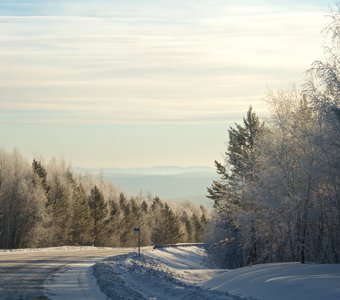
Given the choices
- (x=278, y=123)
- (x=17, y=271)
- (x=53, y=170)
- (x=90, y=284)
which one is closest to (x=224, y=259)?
(x=278, y=123)

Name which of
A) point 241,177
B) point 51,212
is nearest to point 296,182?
point 241,177

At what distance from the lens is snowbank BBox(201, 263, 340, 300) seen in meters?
16.8

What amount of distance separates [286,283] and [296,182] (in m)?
15.8

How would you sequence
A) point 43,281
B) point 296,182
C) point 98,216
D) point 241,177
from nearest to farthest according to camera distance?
point 43,281, point 296,182, point 241,177, point 98,216

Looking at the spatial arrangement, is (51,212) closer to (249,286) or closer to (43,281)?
(43,281)

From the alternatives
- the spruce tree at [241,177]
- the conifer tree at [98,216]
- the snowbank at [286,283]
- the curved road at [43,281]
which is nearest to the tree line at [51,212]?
the conifer tree at [98,216]

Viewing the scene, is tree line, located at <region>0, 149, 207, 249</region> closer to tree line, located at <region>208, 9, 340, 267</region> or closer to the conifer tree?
the conifer tree

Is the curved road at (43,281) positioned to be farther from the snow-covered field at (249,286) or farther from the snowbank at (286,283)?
the snowbank at (286,283)

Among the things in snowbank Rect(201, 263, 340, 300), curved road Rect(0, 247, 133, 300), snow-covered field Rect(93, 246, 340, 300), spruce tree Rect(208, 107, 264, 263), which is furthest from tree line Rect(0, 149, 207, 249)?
snowbank Rect(201, 263, 340, 300)

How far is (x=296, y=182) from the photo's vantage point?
1346 inches

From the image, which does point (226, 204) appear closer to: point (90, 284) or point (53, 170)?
point (90, 284)

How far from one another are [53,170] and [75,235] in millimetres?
20832

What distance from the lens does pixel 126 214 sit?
110312 mm

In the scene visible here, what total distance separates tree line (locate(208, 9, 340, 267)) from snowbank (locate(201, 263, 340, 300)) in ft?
20.4
